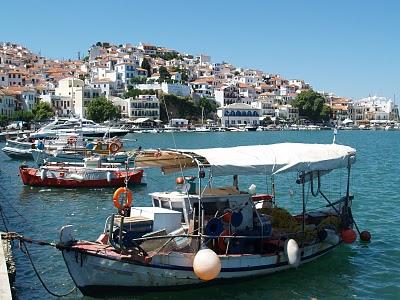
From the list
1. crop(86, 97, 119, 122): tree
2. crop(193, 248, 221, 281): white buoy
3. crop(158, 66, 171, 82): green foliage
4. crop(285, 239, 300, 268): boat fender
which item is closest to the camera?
crop(193, 248, 221, 281): white buoy

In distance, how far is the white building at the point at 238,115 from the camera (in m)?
151

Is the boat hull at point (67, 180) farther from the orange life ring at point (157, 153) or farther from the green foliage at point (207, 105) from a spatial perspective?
the green foliage at point (207, 105)

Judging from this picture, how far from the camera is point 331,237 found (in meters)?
16.6

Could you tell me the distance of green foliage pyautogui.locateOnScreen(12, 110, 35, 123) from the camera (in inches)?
4112

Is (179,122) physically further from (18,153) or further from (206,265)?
(206,265)

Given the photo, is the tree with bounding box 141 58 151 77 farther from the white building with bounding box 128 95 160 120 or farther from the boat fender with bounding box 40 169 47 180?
the boat fender with bounding box 40 169 47 180

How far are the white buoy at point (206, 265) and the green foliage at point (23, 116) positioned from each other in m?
97.1

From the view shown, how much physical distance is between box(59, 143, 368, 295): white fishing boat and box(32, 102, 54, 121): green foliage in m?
92.2

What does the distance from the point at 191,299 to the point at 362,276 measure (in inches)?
207

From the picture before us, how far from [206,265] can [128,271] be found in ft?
6.04

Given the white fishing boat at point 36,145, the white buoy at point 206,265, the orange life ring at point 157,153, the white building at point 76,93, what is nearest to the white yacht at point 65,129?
the white fishing boat at point 36,145

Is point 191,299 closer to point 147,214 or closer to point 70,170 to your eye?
point 147,214

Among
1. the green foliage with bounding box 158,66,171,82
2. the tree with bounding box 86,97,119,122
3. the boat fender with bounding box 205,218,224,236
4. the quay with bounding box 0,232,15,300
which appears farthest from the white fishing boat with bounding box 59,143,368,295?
the green foliage with bounding box 158,66,171,82

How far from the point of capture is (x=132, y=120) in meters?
129
